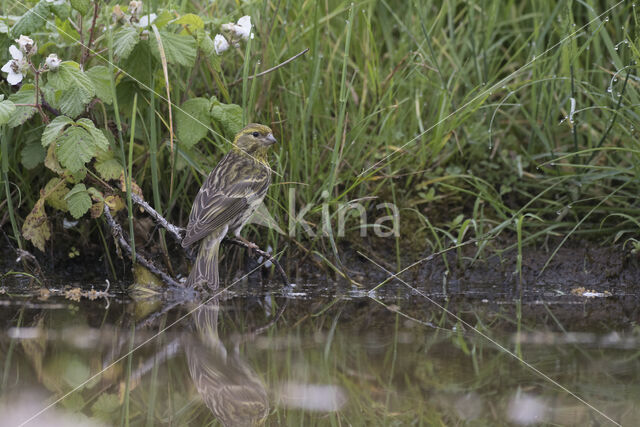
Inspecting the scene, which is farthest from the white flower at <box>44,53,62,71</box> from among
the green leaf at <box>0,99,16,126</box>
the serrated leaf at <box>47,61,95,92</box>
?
the green leaf at <box>0,99,16,126</box>

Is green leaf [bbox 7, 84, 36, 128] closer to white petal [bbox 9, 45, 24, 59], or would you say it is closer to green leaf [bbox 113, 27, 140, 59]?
white petal [bbox 9, 45, 24, 59]

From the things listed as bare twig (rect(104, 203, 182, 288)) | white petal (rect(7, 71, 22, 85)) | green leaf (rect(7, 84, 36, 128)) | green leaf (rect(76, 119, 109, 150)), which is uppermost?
white petal (rect(7, 71, 22, 85))

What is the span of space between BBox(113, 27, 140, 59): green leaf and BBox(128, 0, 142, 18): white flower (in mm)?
88

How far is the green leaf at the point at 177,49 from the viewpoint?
339 cm

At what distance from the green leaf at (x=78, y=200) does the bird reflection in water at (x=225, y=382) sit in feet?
3.38

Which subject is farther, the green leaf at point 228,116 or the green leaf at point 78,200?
the green leaf at point 228,116

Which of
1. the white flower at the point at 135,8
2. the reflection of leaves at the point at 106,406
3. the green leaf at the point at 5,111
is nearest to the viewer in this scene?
the reflection of leaves at the point at 106,406

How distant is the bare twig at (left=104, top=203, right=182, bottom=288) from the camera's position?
3537 millimetres

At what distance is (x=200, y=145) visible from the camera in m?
4.26

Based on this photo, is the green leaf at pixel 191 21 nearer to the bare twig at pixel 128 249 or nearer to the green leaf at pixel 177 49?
the green leaf at pixel 177 49

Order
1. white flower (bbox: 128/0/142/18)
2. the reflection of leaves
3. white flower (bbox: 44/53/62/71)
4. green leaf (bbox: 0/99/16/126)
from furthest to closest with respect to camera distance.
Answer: white flower (bbox: 128/0/142/18) < white flower (bbox: 44/53/62/71) < green leaf (bbox: 0/99/16/126) < the reflection of leaves

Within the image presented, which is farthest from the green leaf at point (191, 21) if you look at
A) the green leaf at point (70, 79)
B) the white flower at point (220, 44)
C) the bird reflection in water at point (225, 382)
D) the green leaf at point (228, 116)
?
the bird reflection in water at point (225, 382)

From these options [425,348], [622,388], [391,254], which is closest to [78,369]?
[425,348]

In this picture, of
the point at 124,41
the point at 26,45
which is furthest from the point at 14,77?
the point at 124,41
